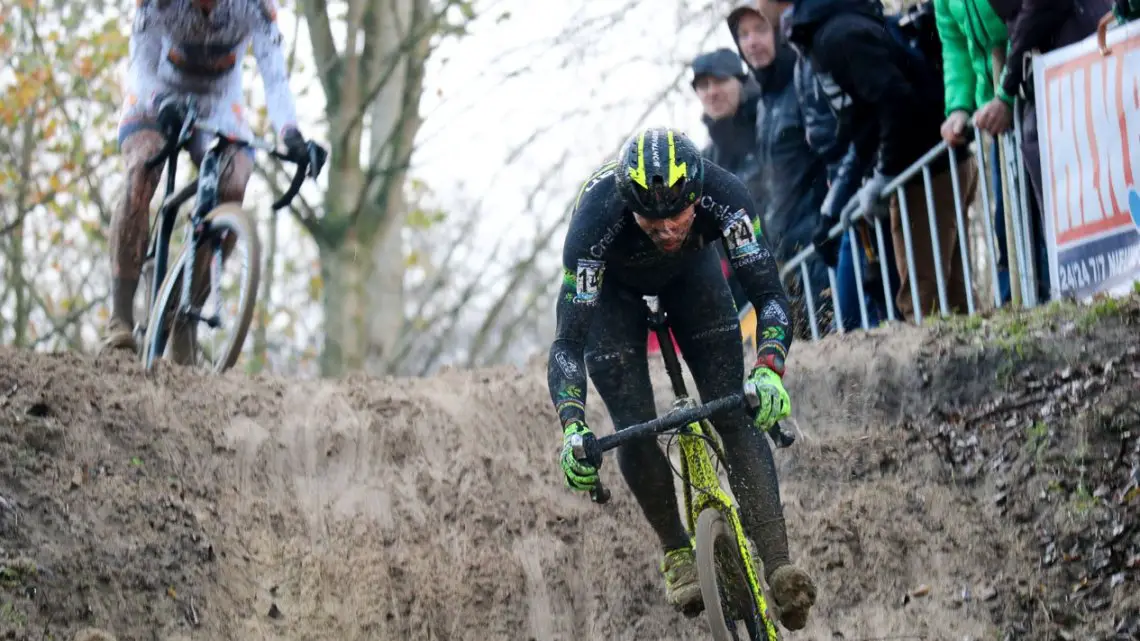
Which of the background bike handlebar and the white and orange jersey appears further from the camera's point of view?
the white and orange jersey

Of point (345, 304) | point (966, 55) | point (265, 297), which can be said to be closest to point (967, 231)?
point (966, 55)

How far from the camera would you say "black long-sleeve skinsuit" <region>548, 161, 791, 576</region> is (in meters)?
5.39

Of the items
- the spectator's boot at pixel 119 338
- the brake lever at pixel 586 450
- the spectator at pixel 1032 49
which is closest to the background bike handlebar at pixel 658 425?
the brake lever at pixel 586 450

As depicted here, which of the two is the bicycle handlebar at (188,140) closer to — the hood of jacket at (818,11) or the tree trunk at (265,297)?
the hood of jacket at (818,11)

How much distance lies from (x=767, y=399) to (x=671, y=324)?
39.6 inches

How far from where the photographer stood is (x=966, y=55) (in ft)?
24.8

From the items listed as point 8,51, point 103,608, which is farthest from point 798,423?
point 8,51

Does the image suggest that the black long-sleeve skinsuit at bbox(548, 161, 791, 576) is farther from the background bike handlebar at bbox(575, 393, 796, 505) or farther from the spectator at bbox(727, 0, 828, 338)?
the spectator at bbox(727, 0, 828, 338)

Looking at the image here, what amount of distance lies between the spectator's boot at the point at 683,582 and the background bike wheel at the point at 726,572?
5.2 inches

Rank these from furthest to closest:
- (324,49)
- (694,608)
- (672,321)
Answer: (324,49) → (672,321) → (694,608)

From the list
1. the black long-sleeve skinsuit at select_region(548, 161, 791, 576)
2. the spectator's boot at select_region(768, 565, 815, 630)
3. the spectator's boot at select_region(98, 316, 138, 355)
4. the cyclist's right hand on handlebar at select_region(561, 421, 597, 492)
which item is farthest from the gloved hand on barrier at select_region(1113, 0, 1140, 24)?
the spectator's boot at select_region(98, 316, 138, 355)

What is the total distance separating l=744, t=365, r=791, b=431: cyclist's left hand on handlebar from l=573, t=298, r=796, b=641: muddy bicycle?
4 centimetres

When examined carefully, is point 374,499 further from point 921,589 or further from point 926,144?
point 926,144

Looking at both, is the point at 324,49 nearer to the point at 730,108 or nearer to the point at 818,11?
the point at 730,108
